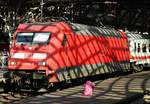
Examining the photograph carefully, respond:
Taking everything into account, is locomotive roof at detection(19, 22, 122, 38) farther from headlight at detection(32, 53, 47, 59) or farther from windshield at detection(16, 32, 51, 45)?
headlight at detection(32, 53, 47, 59)

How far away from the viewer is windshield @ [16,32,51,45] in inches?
814

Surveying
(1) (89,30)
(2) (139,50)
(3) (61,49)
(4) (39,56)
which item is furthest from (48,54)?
(2) (139,50)

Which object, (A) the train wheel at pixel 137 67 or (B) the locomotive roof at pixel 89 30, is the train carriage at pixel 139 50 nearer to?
(A) the train wheel at pixel 137 67

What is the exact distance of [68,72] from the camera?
A: 21.3 m

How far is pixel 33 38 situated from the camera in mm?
20922

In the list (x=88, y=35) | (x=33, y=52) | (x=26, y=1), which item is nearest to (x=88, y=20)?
(x=26, y=1)

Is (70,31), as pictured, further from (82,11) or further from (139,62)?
(82,11)

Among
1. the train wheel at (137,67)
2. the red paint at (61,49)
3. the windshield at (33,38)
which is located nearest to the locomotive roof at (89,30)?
the red paint at (61,49)

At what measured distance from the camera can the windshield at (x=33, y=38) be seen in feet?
67.8

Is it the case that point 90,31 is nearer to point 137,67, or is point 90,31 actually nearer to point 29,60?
point 29,60

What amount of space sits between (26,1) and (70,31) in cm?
2139

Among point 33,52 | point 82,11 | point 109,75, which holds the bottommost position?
point 109,75

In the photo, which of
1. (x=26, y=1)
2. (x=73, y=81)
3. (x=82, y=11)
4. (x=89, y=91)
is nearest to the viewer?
(x=89, y=91)

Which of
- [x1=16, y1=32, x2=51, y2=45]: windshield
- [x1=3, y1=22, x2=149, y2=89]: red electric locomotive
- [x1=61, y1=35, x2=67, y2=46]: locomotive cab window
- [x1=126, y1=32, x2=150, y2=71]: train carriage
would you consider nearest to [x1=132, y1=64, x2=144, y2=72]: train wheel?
[x1=126, y1=32, x2=150, y2=71]: train carriage
